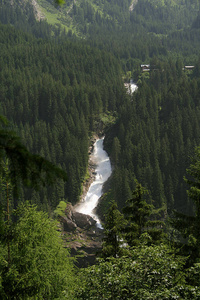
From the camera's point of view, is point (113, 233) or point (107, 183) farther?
point (107, 183)

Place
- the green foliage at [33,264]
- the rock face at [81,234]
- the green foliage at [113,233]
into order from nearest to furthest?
the green foliage at [33,264]
the green foliage at [113,233]
the rock face at [81,234]

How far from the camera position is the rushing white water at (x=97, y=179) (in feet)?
Result: 362

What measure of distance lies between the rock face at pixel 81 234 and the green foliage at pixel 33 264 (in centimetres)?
5405

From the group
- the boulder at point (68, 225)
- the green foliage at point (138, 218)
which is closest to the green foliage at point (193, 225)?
the green foliage at point (138, 218)

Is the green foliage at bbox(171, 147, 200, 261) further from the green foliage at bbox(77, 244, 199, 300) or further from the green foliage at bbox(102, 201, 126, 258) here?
the green foliage at bbox(77, 244, 199, 300)

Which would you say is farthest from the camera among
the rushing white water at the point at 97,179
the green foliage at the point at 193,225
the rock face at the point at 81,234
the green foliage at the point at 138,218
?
the rushing white water at the point at 97,179

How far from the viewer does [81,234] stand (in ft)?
301

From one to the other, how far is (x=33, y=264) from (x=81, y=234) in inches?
2790

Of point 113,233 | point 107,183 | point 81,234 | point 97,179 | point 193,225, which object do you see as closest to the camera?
point 193,225

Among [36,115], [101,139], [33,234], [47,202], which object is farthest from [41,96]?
[33,234]

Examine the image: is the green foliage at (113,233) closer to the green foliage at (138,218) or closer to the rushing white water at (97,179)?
the green foliage at (138,218)

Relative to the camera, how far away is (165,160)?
10938 centimetres

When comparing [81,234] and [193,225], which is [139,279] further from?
[81,234]

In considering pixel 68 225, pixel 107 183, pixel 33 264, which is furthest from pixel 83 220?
pixel 33 264
